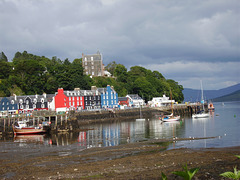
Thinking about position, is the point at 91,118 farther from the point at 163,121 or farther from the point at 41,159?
the point at 41,159

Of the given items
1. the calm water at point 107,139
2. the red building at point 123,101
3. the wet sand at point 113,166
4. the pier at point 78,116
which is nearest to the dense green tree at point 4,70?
the pier at point 78,116

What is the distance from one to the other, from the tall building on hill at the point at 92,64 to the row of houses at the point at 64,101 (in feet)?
122

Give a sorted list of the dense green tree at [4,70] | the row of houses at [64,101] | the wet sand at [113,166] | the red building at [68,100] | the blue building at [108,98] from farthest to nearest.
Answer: the blue building at [108,98], the dense green tree at [4,70], the red building at [68,100], the row of houses at [64,101], the wet sand at [113,166]

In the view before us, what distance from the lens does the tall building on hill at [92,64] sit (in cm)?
14550

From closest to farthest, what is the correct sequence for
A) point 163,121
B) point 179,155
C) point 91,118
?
point 179,155, point 163,121, point 91,118

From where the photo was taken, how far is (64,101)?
9162 cm

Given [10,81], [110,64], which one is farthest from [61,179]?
[110,64]

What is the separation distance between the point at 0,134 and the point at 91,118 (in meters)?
32.2

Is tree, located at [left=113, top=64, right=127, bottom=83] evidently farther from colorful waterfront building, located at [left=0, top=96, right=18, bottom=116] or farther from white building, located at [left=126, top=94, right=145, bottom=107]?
colorful waterfront building, located at [left=0, top=96, right=18, bottom=116]

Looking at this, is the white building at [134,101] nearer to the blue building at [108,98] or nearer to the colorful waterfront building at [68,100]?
the blue building at [108,98]

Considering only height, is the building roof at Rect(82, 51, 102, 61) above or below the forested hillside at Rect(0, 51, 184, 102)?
above

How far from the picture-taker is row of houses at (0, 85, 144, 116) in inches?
3310

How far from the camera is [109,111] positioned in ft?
296

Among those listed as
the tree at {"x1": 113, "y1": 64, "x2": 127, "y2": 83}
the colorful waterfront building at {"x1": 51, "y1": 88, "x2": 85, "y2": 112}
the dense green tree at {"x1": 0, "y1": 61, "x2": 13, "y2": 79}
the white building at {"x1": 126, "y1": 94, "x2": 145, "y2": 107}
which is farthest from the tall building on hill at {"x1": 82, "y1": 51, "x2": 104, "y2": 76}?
the dense green tree at {"x1": 0, "y1": 61, "x2": 13, "y2": 79}
